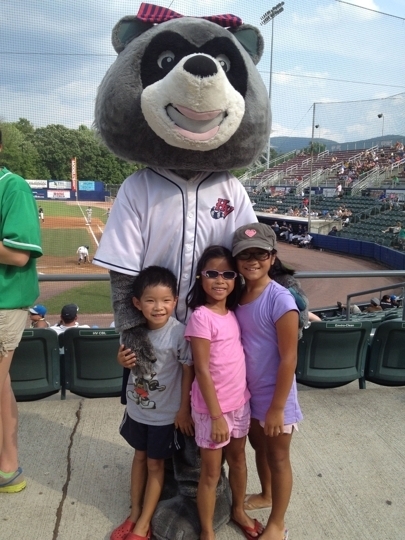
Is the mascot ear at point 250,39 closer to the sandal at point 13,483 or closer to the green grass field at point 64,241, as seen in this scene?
the sandal at point 13,483

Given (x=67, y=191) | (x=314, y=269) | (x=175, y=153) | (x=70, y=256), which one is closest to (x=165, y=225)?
(x=175, y=153)

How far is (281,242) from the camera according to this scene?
2697 centimetres

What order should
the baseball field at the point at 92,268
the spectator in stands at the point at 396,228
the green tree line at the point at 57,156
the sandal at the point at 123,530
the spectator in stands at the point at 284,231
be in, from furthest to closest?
the spectator in stands at the point at 284,231 < the green tree line at the point at 57,156 < the spectator in stands at the point at 396,228 < the baseball field at the point at 92,268 < the sandal at the point at 123,530

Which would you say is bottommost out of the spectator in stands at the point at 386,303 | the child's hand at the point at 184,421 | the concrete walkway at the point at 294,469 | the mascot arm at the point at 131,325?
the spectator in stands at the point at 386,303

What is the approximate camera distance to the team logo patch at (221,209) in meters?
2.01

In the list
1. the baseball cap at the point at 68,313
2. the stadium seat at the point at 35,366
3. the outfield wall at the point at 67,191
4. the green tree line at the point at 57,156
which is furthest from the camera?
the outfield wall at the point at 67,191

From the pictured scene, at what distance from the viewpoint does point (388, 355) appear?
3.59 meters

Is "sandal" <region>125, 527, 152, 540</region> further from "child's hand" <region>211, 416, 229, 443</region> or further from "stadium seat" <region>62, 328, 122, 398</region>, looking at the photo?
"stadium seat" <region>62, 328, 122, 398</region>

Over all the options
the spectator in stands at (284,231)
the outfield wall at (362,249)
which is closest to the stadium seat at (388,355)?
the outfield wall at (362,249)

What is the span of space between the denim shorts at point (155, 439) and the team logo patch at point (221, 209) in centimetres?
86

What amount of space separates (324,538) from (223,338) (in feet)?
3.23

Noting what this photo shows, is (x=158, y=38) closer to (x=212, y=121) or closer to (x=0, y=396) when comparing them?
(x=212, y=121)

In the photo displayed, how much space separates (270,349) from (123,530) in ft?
3.19

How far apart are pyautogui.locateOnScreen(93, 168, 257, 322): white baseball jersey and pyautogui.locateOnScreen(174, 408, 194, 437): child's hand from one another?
0.38 meters
